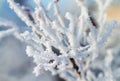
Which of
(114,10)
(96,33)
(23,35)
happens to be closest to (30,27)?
(23,35)

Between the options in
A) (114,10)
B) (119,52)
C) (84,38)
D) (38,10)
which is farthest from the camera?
(114,10)

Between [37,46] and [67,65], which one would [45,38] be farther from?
[67,65]

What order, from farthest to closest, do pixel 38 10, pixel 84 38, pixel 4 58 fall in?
pixel 4 58 < pixel 84 38 < pixel 38 10

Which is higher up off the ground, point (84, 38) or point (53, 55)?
point (84, 38)

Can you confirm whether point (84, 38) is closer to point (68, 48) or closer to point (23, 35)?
point (68, 48)

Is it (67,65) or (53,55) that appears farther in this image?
(67,65)

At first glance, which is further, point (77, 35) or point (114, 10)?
point (114, 10)

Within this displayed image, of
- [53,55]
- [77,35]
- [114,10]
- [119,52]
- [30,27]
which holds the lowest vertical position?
[53,55]

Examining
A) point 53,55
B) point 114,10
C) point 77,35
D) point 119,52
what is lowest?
point 53,55

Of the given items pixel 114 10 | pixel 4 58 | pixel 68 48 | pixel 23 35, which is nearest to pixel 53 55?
pixel 68 48
